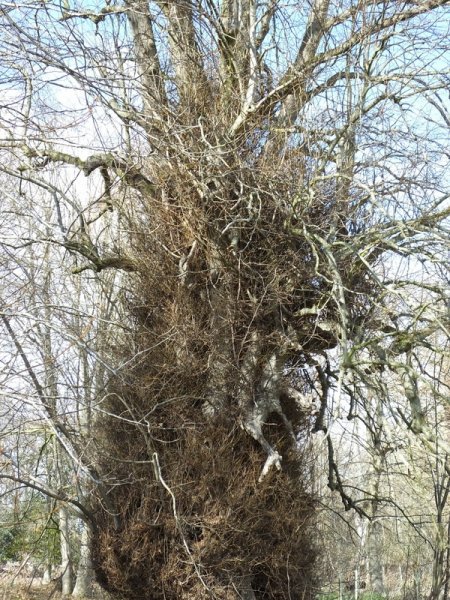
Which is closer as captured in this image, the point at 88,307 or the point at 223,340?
the point at 223,340

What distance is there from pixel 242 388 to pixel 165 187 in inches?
94.3

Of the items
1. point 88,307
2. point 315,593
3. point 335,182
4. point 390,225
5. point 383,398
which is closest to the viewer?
point 383,398

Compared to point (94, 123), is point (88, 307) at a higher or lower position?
higher

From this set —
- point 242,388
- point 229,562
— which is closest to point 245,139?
point 242,388

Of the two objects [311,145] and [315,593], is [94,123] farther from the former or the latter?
[315,593]

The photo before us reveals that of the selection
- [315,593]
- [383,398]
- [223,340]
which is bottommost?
[315,593]

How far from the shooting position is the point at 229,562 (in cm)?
710

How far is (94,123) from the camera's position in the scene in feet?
22.6

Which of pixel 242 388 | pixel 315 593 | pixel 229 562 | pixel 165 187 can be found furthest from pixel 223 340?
pixel 315 593

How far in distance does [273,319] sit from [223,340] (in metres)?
0.62

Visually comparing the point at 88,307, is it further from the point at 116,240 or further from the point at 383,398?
the point at 383,398

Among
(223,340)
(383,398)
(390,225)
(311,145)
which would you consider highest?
(311,145)

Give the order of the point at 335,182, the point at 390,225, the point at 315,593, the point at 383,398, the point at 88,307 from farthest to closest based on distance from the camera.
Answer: the point at 88,307, the point at 315,593, the point at 335,182, the point at 390,225, the point at 383,398

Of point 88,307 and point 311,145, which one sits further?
point 88,307
